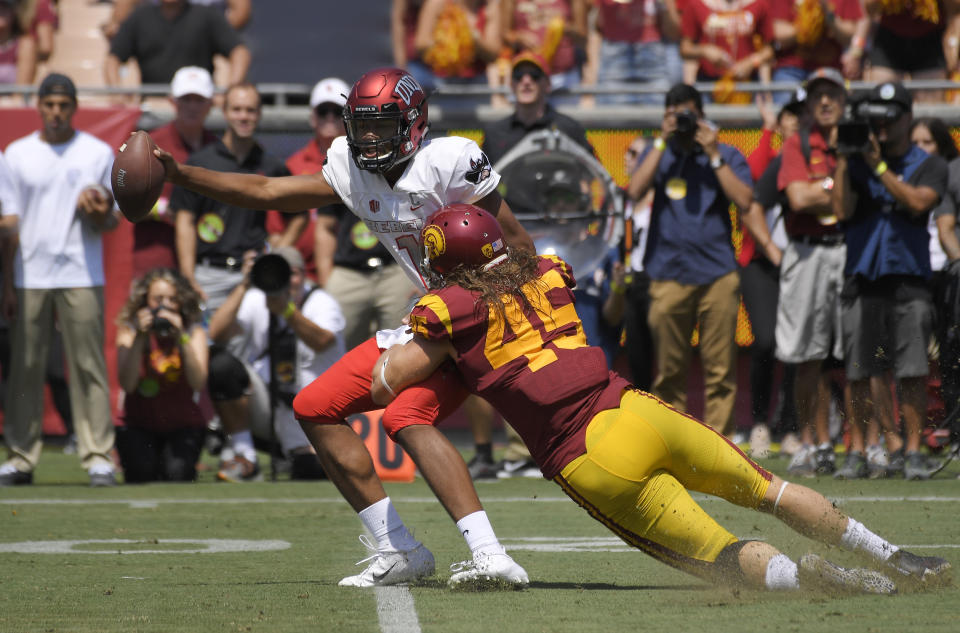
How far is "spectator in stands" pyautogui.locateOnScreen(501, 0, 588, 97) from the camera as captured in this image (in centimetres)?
1101

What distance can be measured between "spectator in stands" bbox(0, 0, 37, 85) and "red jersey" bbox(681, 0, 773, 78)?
16.5 ft

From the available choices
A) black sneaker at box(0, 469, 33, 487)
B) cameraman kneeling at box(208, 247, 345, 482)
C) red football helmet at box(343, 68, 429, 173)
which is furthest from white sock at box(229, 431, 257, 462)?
red football helmet at box(343, 68, 429, 173)

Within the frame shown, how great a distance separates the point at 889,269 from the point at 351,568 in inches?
151

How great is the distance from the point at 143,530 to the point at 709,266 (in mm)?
3816

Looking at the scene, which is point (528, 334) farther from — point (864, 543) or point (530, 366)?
point (864, 543)

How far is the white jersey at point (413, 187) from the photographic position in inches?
198

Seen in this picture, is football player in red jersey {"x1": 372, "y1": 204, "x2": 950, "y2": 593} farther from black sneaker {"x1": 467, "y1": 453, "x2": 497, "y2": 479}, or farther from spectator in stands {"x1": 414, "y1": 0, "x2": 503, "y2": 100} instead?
spectator in stands {"x1": 414, "y1": 0, "x2": 503, "y2": 100}

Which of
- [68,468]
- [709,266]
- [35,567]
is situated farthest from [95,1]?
[35,567]

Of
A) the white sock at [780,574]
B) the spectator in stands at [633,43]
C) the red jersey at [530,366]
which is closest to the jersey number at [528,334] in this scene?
the red jersey at [530,366]

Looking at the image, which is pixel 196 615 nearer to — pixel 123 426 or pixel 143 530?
pixel 143 530

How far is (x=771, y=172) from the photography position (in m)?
8.68

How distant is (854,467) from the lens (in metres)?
7.59

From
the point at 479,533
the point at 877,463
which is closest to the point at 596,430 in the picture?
the point at 479,533

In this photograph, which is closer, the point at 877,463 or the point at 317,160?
the point at 877,463
